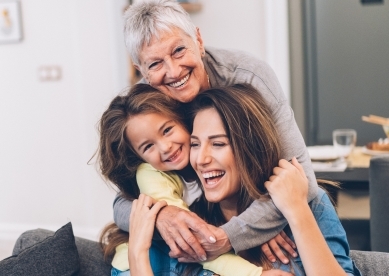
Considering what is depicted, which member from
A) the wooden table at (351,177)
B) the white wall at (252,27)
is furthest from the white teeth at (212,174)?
the white wall at (252,27)

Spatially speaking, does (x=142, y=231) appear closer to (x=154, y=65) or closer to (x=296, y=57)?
(x=154, y=65)

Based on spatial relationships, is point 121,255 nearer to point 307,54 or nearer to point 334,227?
point 334,227

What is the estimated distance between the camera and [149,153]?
5.33ft

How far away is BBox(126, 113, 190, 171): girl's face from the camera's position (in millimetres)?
1585

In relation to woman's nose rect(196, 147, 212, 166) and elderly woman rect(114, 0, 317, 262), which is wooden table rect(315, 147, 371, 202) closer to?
elderly woman rect(114, 0, 317, 262)

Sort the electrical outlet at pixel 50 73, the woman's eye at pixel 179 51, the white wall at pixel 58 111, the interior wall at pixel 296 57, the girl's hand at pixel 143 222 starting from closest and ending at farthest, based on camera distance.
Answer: the girl's hand at pixel 143 222 → the woman's eye at pixel 179 51 → the white wall at pixel 58 111 → the electrical outlet at pixel 50 73 → the interior wall at pixel 296 57

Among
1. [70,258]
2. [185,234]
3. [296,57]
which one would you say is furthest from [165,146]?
[296,57]

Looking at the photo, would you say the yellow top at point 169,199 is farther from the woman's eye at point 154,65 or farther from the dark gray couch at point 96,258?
the woman's eye at point 154,65

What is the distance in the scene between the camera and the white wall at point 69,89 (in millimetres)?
3868

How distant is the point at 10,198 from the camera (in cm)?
433

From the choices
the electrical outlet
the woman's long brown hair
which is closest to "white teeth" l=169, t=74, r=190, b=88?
the woman's long brown hair

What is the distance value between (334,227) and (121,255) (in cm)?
60

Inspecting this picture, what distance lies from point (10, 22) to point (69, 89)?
2.19 feet

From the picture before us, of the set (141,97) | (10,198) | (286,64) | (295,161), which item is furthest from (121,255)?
(10,198)
